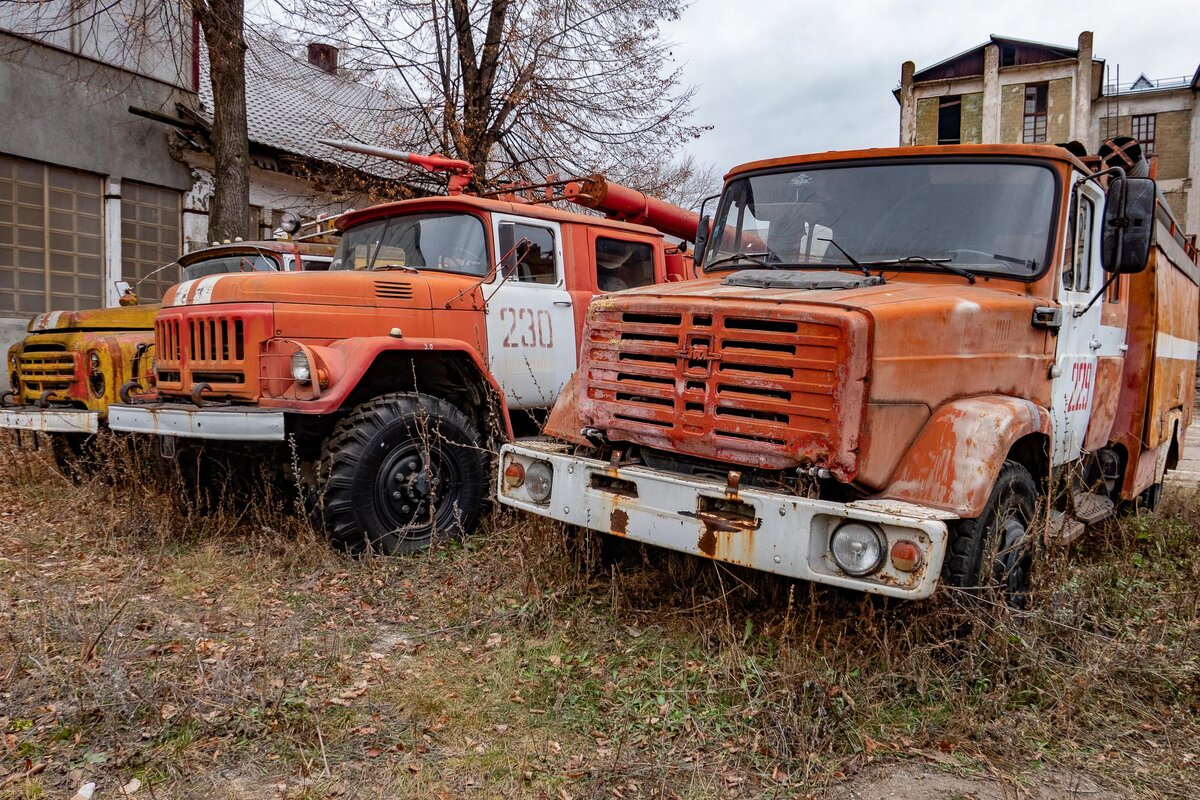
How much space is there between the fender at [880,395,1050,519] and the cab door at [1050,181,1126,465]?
99cm

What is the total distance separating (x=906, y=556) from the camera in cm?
296

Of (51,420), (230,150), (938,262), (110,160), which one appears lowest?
(51,420)

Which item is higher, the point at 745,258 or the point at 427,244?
the point at 427,244

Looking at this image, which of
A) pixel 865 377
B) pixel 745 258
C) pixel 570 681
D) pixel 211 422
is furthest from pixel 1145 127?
pixel 570 681

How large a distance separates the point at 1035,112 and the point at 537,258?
108ft

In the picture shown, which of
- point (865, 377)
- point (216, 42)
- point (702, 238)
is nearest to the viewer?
point (865, 377)

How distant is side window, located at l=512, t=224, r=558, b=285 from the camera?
20.1 feet

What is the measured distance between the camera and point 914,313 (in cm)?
338

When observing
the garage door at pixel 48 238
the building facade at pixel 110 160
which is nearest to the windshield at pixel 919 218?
the building facade at pixel 110 160

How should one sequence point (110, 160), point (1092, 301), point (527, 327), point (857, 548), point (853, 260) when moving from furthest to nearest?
point (110, 160)
point (527, 327)
point (1092, 301)
point (853, 260)
point (857, 548)

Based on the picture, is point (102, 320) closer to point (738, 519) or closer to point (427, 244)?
point (427, 244)

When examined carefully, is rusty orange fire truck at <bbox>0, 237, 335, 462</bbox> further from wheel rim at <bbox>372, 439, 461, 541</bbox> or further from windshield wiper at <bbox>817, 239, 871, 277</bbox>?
windshield wiper at <bbox>817, 239, 871, 277</bbox>

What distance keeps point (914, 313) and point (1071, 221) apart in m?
1.49

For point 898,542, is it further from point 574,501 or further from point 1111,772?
point 574,501
